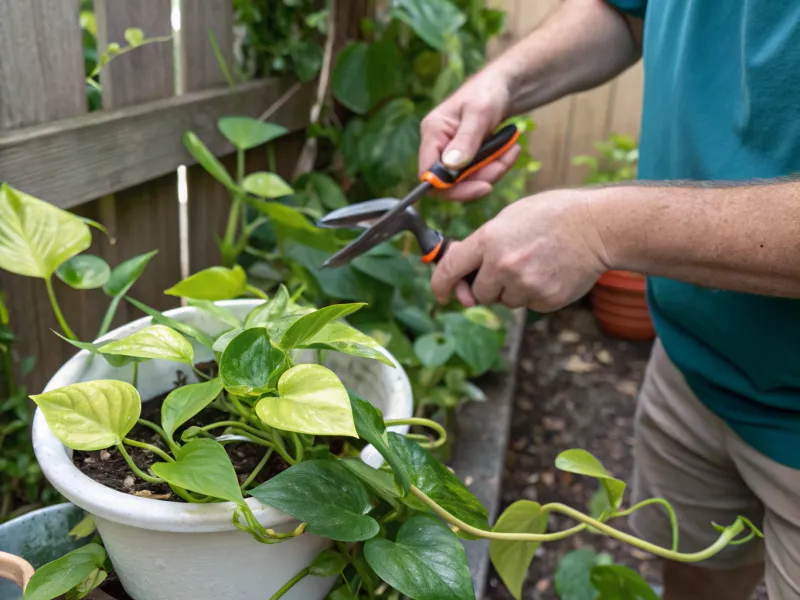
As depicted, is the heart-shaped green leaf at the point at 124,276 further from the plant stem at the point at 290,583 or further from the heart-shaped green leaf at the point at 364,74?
the heart-shaped green leaf at the point at 364,74

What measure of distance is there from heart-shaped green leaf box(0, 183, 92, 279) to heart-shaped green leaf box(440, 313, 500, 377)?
0.89m

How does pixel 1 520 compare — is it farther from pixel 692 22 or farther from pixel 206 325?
pixel 692 22

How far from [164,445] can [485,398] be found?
1.14 metres

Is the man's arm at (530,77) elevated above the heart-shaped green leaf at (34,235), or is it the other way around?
the man's arm at (530,77)

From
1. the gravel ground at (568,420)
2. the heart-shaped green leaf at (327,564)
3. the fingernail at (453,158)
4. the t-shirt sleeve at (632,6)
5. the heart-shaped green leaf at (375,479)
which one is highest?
the t-shirt sleeve at (632,6)

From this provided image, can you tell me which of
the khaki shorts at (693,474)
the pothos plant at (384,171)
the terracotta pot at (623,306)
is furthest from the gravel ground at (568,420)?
the khaki shorts at (693,474)

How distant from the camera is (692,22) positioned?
2.68ft

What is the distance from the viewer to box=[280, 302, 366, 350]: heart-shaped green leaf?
535 mm

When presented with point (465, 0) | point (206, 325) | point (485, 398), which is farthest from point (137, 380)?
point (465, 0)

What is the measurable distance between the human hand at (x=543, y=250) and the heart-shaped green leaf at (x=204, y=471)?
0.35 m

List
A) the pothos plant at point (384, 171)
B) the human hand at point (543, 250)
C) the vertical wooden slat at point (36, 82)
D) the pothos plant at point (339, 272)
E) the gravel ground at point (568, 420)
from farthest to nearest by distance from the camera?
the gravel ground at point (568, 420)
the pothos plant at point (384, 171)
the pothos plant at point (339, 272)
the vertical wooden slat at point (36, 82)
the human hand at point (543, 250)

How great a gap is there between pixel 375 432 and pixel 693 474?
2.53 feet

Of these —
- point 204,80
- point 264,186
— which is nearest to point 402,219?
point 264,186

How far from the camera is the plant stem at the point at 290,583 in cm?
56
